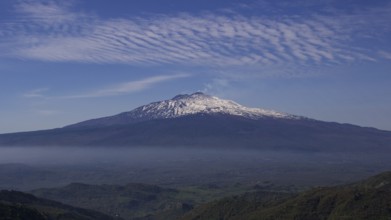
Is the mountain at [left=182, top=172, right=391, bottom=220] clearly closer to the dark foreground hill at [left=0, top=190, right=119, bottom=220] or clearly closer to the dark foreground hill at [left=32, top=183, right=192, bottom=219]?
the dark foreground hill at [left=0, top=190, right=119, bottom=220]

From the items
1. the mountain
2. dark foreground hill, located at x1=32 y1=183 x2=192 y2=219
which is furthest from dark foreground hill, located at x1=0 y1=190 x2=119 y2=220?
dark foreground hill, located at x1=32 y1=183 x2=192 y2=219

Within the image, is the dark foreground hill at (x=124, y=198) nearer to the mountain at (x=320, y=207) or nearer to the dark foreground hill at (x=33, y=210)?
the mountain at (x=320, y=207)

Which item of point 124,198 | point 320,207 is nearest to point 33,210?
point 320,207

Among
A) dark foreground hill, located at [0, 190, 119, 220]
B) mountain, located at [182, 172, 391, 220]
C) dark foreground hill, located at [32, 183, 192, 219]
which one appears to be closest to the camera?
dark foreground hill, located at [0, 190, 119, 220]

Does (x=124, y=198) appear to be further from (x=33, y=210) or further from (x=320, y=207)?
(x=33, y=210)

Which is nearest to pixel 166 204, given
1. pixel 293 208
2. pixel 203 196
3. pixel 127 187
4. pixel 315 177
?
pixel 203 196
